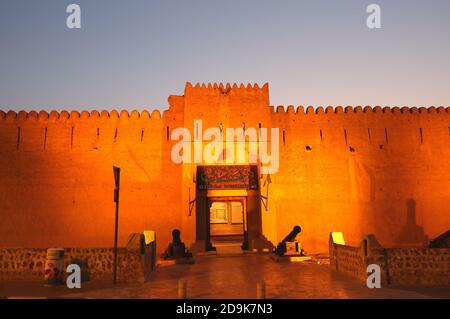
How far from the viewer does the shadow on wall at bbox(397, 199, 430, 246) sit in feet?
44.7

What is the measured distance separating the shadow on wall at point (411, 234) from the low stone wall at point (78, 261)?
36.0ft

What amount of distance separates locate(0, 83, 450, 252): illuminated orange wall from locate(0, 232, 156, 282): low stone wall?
5.97 meters

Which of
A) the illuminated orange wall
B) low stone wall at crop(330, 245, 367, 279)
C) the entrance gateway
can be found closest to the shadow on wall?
the illuminated orange wall

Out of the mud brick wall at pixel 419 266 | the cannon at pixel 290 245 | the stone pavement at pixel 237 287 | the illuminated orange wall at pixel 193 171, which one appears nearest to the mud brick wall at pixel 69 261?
the stone pavement at pixel 237 287

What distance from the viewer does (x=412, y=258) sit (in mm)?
6797

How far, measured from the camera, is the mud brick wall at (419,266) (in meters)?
6.73

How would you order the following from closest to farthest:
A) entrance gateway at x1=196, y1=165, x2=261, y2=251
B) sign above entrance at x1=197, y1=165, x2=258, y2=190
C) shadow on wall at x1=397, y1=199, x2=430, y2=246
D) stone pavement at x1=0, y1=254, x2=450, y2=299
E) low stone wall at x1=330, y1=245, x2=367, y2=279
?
stone pavement at x1=0, y1=254, x2=450, y2=299 < low stone wall at x1=330, y1=245, x2=367, y2=279 < entrance gateway at x1=196, y1=165, x2=261, y2=251 < sign above entrance at x1=197, y1=165, x2=258, y2=190 < shadow on wall at x1=397, y1=199, x2=430, y2=246

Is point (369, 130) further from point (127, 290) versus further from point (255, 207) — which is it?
point (127, 290)

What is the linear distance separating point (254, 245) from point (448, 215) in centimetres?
823

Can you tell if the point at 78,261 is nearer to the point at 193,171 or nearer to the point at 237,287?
the point at 237,287

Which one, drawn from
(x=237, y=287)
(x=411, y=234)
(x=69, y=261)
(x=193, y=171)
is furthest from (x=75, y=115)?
(x=411, y=234)

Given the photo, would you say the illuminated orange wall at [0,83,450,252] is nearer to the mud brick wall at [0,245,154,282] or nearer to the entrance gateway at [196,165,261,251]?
the entrance gateway at [196,165,261,251]

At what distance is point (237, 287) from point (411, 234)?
10.7 m
